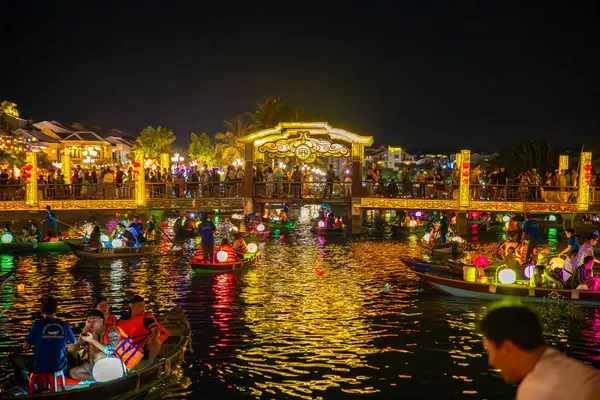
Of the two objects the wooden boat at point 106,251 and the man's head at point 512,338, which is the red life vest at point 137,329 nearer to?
the man's head at point 512,338

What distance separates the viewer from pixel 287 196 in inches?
1419

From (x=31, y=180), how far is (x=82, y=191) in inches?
103

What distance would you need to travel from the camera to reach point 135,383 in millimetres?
10438

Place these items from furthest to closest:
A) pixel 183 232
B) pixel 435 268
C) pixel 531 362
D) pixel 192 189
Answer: pixel 183 232, pixel 192 189, pixel 435 268, pixel 531 362

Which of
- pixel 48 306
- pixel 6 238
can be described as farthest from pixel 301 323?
pixel 6 238

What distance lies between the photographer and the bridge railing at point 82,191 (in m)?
33.6

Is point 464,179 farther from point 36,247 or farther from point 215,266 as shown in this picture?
point 36,247

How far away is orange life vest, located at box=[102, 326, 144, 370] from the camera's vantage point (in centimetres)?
1052

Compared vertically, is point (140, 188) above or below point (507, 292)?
above

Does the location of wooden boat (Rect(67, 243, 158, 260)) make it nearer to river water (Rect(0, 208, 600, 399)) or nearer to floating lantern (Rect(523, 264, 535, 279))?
river water (Rect(0, 208, 600, 399))

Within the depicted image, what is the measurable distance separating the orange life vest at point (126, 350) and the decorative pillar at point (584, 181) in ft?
90.1

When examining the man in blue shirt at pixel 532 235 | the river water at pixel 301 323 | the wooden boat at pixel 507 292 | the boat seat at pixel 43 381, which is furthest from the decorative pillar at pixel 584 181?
the boat seat at pixel 43 381

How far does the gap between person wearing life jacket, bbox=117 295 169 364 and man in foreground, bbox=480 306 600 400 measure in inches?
326

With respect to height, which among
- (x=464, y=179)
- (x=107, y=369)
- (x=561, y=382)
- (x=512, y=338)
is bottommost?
(x=107, y=369)
